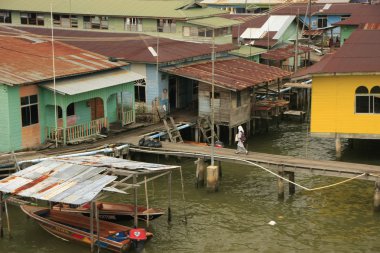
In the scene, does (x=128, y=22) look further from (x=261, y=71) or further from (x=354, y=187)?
(x=354, y=187)

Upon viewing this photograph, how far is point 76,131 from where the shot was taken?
38.4 metres

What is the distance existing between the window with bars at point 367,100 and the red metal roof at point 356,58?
1202 mm

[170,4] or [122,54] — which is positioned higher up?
[170,4]

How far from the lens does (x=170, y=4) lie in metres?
54.8

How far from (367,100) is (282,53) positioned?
26.6 meters

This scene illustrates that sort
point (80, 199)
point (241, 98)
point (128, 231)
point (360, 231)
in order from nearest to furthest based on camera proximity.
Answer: point (80, 199)
point (128, 231)
point (360, 231)
point (241, 98)

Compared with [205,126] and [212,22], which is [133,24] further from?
[205,126]

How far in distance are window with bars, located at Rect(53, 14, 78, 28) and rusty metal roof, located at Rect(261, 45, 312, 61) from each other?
16866 millimetres

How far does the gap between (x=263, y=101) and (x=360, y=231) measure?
2006 centimetres

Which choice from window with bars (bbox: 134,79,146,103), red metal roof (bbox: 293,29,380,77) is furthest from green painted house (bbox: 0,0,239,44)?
red metal roof (bbox: 293,29,380,77)

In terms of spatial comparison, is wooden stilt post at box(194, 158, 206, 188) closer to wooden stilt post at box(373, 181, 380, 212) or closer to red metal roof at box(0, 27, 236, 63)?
wooden stilt post at box(373, 181, 380, 212)

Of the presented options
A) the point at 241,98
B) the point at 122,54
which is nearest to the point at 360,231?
the point at 241,98

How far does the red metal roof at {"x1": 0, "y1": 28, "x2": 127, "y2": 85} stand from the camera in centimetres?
3675

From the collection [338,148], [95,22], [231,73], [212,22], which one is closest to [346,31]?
[212,22]
